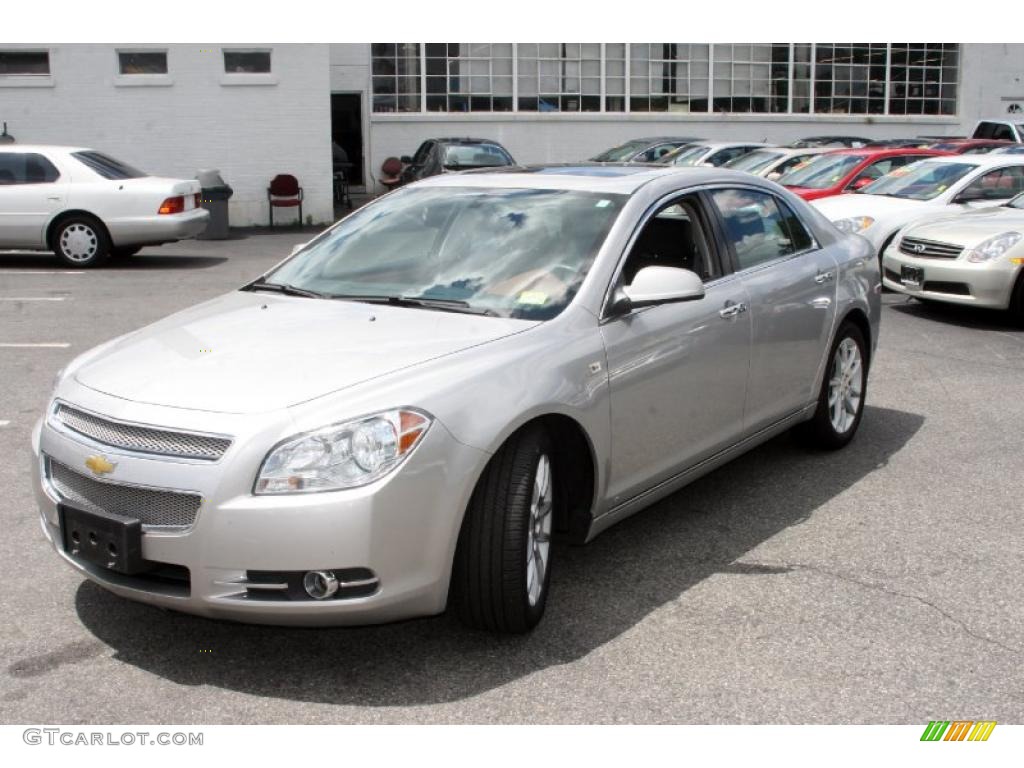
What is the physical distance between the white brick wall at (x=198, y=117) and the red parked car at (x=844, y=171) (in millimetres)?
9157

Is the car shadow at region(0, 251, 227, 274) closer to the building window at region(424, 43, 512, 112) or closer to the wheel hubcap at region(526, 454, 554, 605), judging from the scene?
the wheel hubcap at region(526, 454, 554, 605)

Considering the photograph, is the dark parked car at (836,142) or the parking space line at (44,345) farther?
the dark parked car at (836,142)

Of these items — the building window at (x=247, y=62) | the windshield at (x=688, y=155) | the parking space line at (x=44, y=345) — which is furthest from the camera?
the building window at (x=247, y=62)

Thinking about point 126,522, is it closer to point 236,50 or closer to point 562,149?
point 236,50

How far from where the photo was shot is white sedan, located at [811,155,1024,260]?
13.4 meters

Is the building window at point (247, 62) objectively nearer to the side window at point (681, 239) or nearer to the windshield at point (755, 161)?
the windshield at point (755, 161)

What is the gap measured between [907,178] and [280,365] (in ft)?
38.7

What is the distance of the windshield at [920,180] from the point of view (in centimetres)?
1396

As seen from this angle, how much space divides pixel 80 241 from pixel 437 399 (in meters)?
13.1

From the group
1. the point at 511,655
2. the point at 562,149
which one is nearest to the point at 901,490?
the point at 511,655

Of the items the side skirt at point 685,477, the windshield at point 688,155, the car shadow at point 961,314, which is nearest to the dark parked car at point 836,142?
the windshield at point 688,155

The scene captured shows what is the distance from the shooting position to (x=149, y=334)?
4.80 metres

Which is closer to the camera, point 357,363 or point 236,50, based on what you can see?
point 357,363

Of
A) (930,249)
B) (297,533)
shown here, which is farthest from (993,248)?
(297,533)
